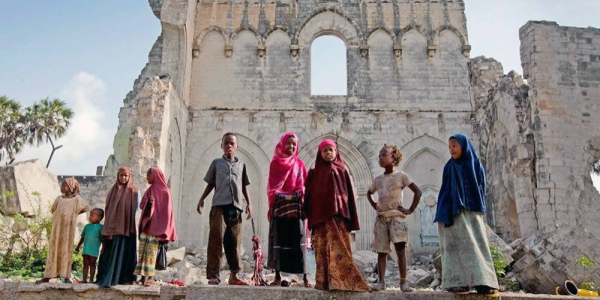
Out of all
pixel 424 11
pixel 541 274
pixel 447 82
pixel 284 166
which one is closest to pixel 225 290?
pixel 284 166

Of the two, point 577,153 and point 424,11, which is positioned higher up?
point 424,11

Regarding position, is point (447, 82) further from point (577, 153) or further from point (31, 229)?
point (31, 229)

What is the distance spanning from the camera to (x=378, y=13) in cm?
1745

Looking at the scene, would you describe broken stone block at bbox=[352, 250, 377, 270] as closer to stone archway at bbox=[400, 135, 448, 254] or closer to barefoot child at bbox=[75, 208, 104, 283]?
stone archway at bbox=[400, 135, 448, 254]

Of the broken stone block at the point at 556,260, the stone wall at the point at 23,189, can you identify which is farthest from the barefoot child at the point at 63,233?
the broken stone block at the point at 556,260

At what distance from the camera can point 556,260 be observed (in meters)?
8.31

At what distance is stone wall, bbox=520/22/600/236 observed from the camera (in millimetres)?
12102

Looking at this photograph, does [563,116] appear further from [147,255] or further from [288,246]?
[147,255]

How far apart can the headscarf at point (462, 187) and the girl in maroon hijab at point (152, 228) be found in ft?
10.1

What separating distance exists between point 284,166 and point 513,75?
10.8 meters

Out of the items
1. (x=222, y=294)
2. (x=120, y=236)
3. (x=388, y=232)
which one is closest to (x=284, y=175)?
(x=388, y=232)

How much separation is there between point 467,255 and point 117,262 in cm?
373

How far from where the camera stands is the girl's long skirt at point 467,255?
4809 millimetres

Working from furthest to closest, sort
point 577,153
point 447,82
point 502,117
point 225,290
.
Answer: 1. point 447,82
2. point 502,117
3. point 577,153
4. point 225,290
